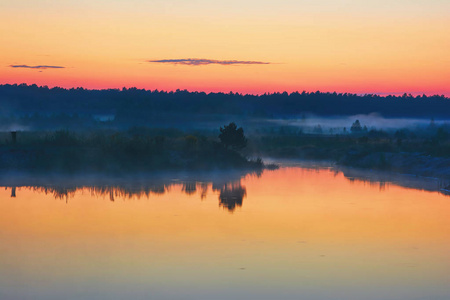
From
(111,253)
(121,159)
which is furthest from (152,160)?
(111,253)

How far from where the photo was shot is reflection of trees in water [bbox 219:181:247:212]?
107ft

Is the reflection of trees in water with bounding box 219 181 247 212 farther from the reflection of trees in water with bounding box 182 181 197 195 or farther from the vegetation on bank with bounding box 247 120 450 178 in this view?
the vegetation on bank with bounding box 247 120 450 178

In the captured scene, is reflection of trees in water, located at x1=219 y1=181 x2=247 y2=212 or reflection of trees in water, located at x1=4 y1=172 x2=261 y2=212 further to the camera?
reflection of trees in water, located at x1=4 y1=172 x2=261 y2=212

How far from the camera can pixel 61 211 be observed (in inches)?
1190

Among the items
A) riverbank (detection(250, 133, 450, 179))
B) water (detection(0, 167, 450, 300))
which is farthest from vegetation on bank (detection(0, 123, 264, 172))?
riverbank (detection(250, 133, 450, 179))

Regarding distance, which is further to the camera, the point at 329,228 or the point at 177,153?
the point at 177,153

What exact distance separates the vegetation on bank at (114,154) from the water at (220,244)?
34.0 feet

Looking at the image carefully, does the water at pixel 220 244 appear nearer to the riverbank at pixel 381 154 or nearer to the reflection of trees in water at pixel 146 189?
the reflection of trees in water at pixel 146 189

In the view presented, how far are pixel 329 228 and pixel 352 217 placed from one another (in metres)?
3.79

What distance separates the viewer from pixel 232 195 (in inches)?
1442

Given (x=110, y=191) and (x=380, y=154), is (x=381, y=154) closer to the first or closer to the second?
(x=380, y=154)

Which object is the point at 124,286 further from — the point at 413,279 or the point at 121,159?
the point at 121,159

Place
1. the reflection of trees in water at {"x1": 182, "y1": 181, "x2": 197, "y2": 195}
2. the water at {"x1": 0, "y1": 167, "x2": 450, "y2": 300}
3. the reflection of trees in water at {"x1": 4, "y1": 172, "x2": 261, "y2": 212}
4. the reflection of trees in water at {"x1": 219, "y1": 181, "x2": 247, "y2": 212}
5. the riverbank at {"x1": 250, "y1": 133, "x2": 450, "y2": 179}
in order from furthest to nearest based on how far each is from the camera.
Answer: the riverbank at {"x1": 250, "y1": 133, "x2": 450, "y2": 179}, the reflection of trees in water at {"x1": 182, "y1": 181, "x2": 197, "y2": 195}, the reflection of trees in water at {"x1": 4, "y1": 172, "x2": 261, "y2": 212}, the reflection of trees in water at {"x1": 219, "y1": 181, "x2": 247, "y2": 212}, the water at {"x1": 0, "y1": 167, "x2": 450, "y2": 300}

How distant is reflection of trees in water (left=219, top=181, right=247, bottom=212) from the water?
125 millimetres
